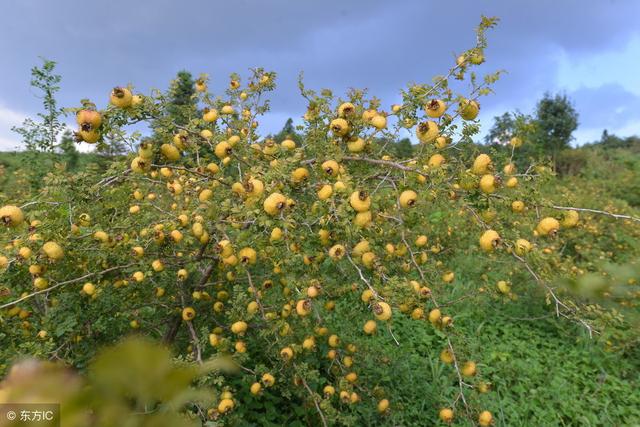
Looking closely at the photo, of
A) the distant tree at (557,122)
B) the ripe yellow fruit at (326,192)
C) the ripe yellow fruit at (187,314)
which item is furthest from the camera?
the distant tree at (557,122)

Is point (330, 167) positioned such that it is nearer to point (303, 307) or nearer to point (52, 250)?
point (303, 307)

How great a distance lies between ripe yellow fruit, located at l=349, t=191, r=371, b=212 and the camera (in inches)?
76.5

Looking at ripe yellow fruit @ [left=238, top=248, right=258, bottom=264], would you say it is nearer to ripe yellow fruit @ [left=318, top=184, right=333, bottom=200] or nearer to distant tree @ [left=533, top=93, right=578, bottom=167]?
ripe yellow fruit @ [left=318, top=184, right=333, bottom=200]

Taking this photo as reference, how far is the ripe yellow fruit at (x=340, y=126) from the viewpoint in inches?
89.5

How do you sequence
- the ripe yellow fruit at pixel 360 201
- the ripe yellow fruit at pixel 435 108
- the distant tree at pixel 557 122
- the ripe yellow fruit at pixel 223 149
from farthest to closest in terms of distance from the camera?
the distant tree at pixel 557 122
the ripe yellow fruit at pixel 223 149
the ripe yellow fruit at pixel 435 108
the ripe yellow fruit at pixel 360 201

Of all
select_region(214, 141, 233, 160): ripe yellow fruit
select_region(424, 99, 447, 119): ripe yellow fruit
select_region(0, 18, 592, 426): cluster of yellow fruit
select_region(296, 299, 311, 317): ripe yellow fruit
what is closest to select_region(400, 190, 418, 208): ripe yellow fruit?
select_region(0, 18, 592, 426): cluster of yellow fruit

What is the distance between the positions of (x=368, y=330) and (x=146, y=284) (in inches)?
67.6

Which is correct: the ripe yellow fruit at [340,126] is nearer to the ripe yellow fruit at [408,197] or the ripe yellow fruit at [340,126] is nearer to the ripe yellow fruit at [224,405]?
the ripe yellow fruit at [408,197]

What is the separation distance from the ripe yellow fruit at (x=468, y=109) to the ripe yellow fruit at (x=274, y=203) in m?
1.29

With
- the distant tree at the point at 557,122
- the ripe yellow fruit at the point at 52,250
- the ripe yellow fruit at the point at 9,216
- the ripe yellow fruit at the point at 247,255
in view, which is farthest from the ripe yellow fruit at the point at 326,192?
the distant tree at the point at 557,122

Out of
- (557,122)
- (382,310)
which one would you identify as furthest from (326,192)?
(557,122)

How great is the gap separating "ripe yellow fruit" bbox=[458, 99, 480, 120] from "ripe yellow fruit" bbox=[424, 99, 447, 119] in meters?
0.13

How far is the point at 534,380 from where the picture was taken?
428cm

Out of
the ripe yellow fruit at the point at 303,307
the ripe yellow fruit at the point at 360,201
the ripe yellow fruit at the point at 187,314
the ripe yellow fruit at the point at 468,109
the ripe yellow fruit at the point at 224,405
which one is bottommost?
the ripe yellow fruit at the point at 224,405
